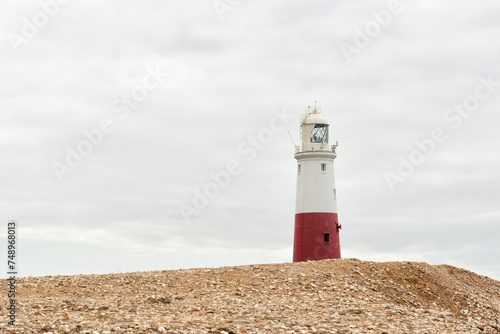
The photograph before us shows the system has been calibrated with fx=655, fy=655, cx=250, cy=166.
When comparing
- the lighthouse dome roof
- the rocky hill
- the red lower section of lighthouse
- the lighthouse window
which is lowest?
the rocky hill

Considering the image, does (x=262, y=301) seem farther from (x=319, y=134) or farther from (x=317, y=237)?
(x=319, y=134)

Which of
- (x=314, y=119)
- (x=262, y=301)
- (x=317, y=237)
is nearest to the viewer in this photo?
(x=262, y=301)

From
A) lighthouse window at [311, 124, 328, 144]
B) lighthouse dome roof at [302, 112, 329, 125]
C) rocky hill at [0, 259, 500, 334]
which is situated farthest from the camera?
lighthouse dome roof at [302, 112, 329, 125]

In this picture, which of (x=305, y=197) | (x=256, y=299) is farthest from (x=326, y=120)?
(x=256, y=299)

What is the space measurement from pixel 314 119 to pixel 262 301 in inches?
813

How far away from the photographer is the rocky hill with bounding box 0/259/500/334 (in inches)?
803

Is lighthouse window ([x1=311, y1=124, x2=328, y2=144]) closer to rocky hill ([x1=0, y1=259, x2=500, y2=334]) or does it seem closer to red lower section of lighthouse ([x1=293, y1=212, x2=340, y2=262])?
red lower section of lighthouse ([x1=293, y1=212, x2=340, y2=262])

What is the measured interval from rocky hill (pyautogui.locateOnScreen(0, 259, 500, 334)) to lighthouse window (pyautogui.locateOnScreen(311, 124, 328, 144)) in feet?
37.7

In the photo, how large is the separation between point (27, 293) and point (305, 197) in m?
20.8

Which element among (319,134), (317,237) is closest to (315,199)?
(317,237)

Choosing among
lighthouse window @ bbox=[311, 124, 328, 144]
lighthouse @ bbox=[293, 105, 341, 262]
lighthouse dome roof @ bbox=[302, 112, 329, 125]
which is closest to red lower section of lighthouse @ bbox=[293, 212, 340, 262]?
lighthouse @ bbox=[293, 105, 341, 262]

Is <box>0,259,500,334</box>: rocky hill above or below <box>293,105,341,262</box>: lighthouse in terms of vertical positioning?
below

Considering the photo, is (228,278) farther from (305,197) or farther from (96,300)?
(305,197)

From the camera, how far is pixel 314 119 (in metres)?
43.9
